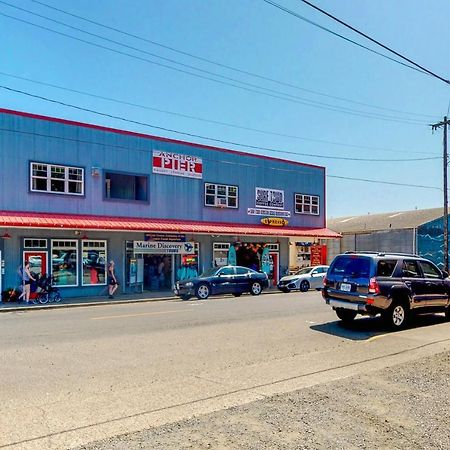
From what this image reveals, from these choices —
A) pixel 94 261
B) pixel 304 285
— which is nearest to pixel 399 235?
pixel 304 285

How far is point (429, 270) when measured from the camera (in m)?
13.5

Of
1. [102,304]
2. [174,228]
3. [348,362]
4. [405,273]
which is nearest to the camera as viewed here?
[348,362]

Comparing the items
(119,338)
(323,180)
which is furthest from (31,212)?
(323,180)

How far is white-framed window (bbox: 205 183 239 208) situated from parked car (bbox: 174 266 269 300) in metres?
5.71

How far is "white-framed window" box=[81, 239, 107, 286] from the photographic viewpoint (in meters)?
22.9

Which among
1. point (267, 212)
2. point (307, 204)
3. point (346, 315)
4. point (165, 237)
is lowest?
point (346, 315)

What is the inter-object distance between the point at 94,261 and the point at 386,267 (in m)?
14.8

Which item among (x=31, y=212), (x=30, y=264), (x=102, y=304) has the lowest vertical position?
(x=102, y=304)

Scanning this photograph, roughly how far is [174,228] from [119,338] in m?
14.0

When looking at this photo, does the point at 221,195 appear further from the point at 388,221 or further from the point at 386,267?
the point at 388,221

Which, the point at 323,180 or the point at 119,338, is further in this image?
the point at 323,180

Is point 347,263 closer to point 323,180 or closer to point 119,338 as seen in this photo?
point 119,338

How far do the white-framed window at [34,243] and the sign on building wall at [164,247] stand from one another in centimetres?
438

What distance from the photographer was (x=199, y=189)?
27.2 m
